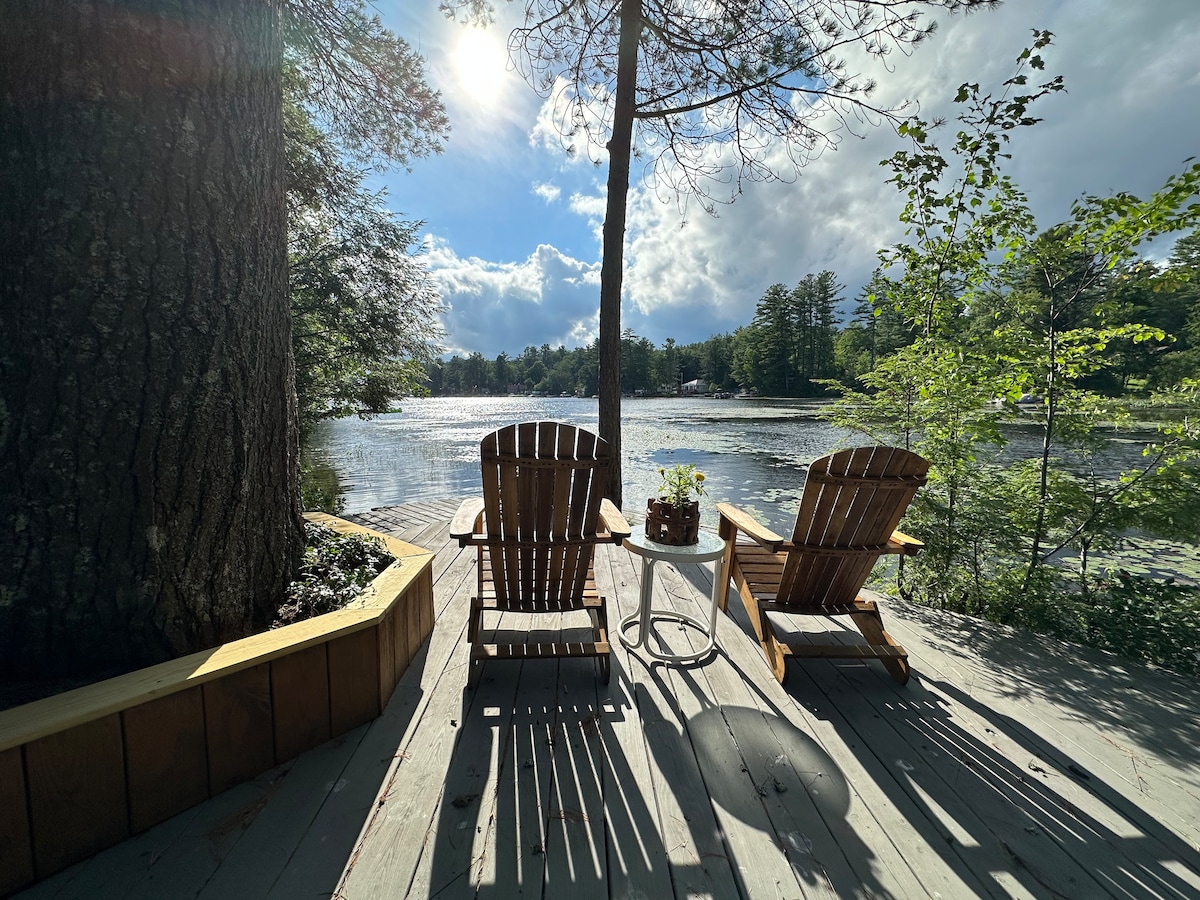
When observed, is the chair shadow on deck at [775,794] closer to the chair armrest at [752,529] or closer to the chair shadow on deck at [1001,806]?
the chair shadow on deck at [1001,806]

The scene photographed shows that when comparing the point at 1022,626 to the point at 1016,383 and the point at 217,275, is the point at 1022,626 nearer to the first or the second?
the point at 1016,383

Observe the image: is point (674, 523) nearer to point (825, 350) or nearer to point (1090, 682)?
point (1090, 682)

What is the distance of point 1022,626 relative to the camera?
2.51 meters

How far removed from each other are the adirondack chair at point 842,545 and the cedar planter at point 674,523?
0.89 ft

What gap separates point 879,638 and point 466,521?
177 centimetres

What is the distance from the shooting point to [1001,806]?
1328mm

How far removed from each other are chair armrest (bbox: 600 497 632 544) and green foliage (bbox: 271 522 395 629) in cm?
95

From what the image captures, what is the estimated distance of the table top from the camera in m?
1.99

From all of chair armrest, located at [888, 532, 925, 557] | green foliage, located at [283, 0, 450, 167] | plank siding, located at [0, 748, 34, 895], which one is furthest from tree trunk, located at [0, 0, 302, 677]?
chair armrest, located at [888, 532, 925, 557]

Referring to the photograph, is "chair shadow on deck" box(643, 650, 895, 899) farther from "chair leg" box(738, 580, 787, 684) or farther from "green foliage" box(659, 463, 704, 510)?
"green foliage" box(659, 463, 704, 510)

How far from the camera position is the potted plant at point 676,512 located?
2.08 metres

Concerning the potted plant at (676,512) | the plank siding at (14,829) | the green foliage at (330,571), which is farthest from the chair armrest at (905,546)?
the plank siding at (14,829)

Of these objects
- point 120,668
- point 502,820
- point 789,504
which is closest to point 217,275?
point 120,668

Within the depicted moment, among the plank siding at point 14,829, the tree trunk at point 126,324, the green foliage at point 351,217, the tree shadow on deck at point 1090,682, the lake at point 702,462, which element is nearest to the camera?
the plank siding at point 14,829
